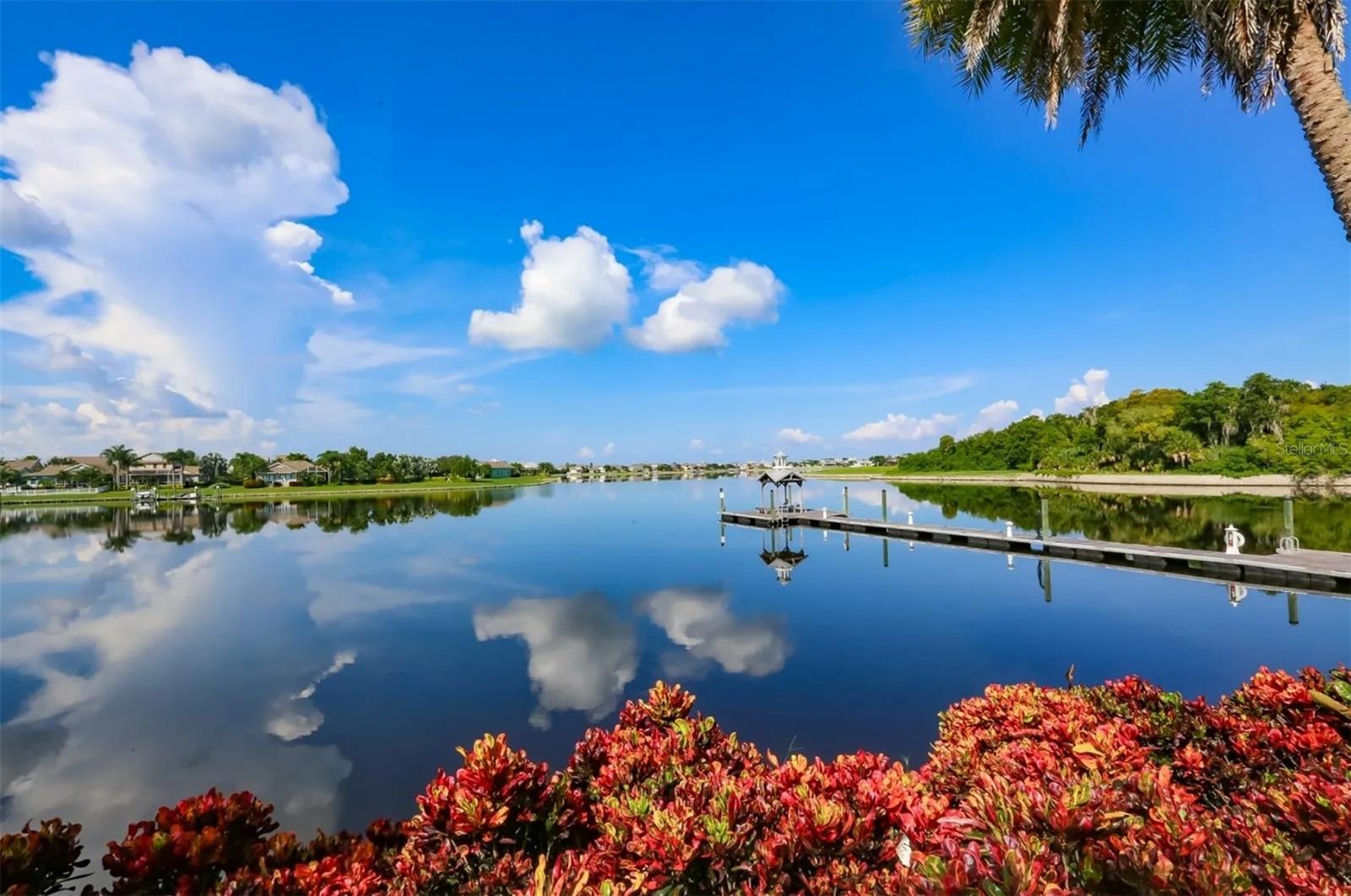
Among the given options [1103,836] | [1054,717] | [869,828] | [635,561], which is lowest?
[635,561]

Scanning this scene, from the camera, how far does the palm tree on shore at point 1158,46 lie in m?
6.18

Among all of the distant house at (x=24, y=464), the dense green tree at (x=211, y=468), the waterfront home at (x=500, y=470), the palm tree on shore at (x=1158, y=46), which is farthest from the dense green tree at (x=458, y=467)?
the palm tree on shore at (x=1158, y=46)

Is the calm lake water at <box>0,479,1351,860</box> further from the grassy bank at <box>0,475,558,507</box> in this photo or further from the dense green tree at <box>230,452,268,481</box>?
the dense green tree at <box>230,452,268,481</box>

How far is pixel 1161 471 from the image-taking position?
65.9 meters

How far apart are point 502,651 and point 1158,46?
54.3 feet

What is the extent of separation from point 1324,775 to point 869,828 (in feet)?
8.13

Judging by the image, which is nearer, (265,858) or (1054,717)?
(265,858)

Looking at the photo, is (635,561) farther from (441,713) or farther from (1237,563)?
(1237,563)

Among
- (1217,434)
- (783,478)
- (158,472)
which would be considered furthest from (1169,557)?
(158,472)

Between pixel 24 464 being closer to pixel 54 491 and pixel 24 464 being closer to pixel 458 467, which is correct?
pixel 54 491

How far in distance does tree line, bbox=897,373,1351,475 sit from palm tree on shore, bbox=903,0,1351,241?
61550 mm

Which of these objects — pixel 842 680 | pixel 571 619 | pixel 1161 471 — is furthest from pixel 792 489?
pixel 1161 471

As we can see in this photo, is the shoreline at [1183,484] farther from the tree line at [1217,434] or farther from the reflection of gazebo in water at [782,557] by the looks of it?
the reflection of gazebo in water at [782,557]

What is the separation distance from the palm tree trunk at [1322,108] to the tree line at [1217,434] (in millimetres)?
63363
